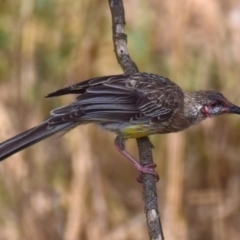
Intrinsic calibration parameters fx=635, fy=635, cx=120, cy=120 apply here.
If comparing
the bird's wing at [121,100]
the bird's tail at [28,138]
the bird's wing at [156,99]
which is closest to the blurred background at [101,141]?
the bird's wing at [156,99]

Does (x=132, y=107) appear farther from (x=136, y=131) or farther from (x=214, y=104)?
(x=214, y=104)

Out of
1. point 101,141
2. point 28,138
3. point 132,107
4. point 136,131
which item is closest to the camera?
point 28,138

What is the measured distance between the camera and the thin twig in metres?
3.80

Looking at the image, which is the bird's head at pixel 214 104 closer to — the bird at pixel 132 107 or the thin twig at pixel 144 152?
the bird at pixel 132 107

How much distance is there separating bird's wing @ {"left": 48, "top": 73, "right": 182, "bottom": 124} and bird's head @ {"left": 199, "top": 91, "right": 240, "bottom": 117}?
0.21 m

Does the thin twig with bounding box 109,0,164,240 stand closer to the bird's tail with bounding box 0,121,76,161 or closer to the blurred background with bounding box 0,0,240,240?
the bird's tail with bounding box 0,121,76,161

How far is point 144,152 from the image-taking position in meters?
4.63

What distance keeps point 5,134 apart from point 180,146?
1743 millimetres

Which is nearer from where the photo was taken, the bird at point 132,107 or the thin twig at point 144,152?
the thin twig at point 144,152

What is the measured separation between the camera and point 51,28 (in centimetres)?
741

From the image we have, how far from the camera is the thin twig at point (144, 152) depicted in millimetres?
3799

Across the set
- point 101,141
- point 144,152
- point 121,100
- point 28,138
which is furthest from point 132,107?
point 101,141

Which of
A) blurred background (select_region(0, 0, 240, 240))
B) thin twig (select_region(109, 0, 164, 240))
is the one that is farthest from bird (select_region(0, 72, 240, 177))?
blurred background (select_region(0, 0, 240, 240))

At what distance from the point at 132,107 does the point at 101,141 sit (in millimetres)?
2545
